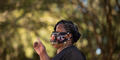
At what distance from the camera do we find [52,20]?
12914 millimetres

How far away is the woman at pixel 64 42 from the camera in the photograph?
3.20m

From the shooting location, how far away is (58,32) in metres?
3.40

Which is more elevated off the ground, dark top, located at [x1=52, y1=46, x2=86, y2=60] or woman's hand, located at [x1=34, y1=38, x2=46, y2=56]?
woman's hand, located at [x1=34, y1=38, x2=46, y2=56]

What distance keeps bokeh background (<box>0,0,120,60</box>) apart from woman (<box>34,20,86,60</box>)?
9.23 metres

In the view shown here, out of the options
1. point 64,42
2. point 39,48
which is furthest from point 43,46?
point 64,42

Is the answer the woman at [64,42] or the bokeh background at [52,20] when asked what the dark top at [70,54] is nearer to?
the woman at [64,42]

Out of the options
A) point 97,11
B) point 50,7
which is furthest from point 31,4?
point 97,11

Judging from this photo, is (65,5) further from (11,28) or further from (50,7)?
(11,28)

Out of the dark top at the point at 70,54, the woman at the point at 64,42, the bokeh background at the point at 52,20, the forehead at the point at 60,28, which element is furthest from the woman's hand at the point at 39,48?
the bokeh background at the point at 52,20

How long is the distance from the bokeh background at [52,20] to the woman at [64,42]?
9228 millimetres

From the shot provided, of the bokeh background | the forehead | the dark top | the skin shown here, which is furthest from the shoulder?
the bokeh background

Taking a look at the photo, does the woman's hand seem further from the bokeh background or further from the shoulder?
the bokeh background

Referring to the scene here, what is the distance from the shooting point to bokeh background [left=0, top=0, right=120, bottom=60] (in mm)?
12769

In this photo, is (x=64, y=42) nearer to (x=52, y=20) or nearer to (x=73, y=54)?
(x=73, y=54)
